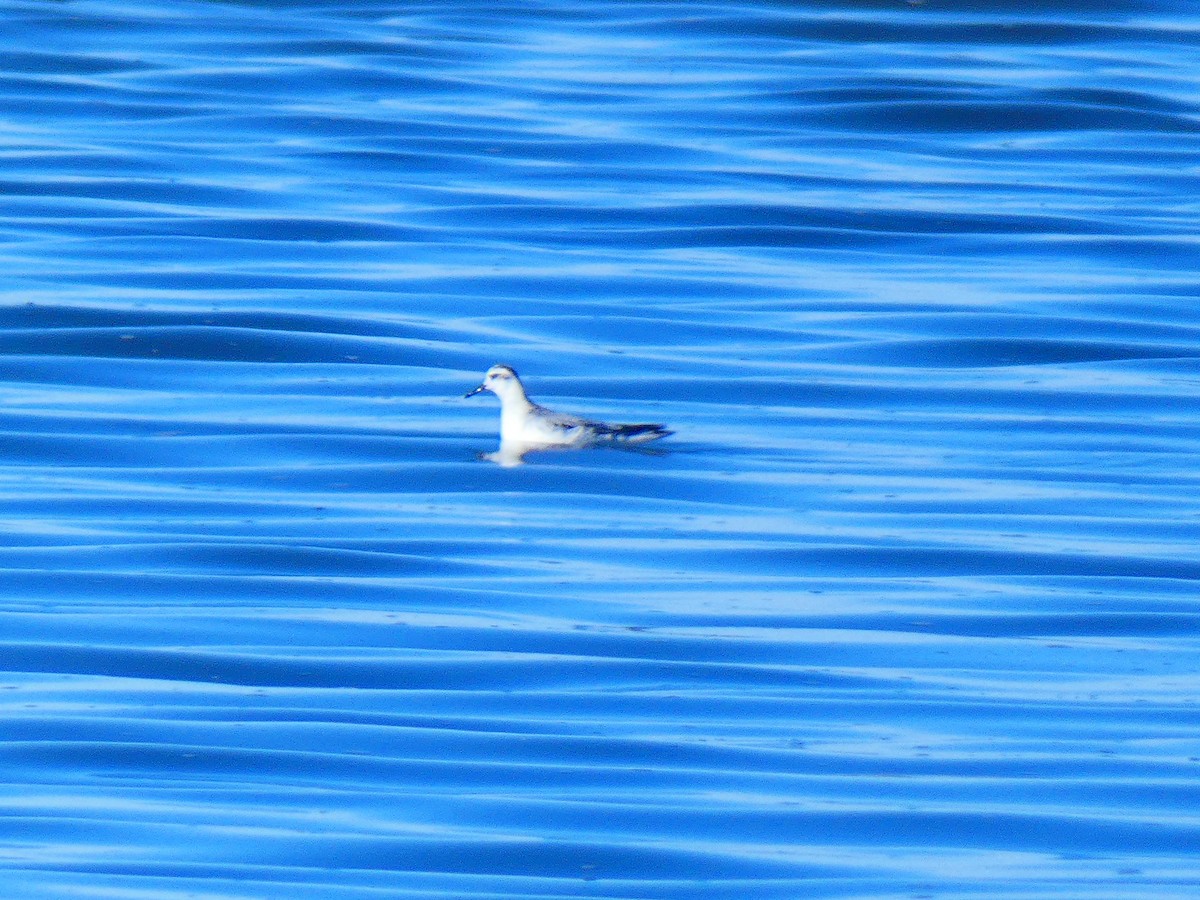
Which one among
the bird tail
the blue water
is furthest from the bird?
the blue water

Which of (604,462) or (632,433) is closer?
(632,433)

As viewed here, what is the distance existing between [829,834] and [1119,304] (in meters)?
8.01

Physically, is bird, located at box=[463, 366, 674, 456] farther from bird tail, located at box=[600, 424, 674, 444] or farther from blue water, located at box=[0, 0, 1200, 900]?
blue water, located at box=[0, 0, 1200, 900]

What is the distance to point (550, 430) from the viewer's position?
420 inches

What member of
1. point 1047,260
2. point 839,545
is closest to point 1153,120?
point 1047,260

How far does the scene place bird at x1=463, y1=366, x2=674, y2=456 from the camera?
10.6m

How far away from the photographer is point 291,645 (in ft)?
24.8

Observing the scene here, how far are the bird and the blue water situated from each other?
0.14 metres

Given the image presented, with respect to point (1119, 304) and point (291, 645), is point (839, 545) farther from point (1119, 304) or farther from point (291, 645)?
point (1119, 304)

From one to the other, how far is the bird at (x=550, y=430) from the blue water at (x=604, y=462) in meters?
0.14

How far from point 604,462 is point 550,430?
274 mm

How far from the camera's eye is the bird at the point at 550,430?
1056cm

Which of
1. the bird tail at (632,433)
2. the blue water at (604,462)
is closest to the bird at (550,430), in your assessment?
the bird tail at (632,433)

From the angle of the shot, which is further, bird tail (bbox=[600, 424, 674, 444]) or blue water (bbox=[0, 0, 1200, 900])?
bird tail (bbox=[600, 424, 674, 444])
